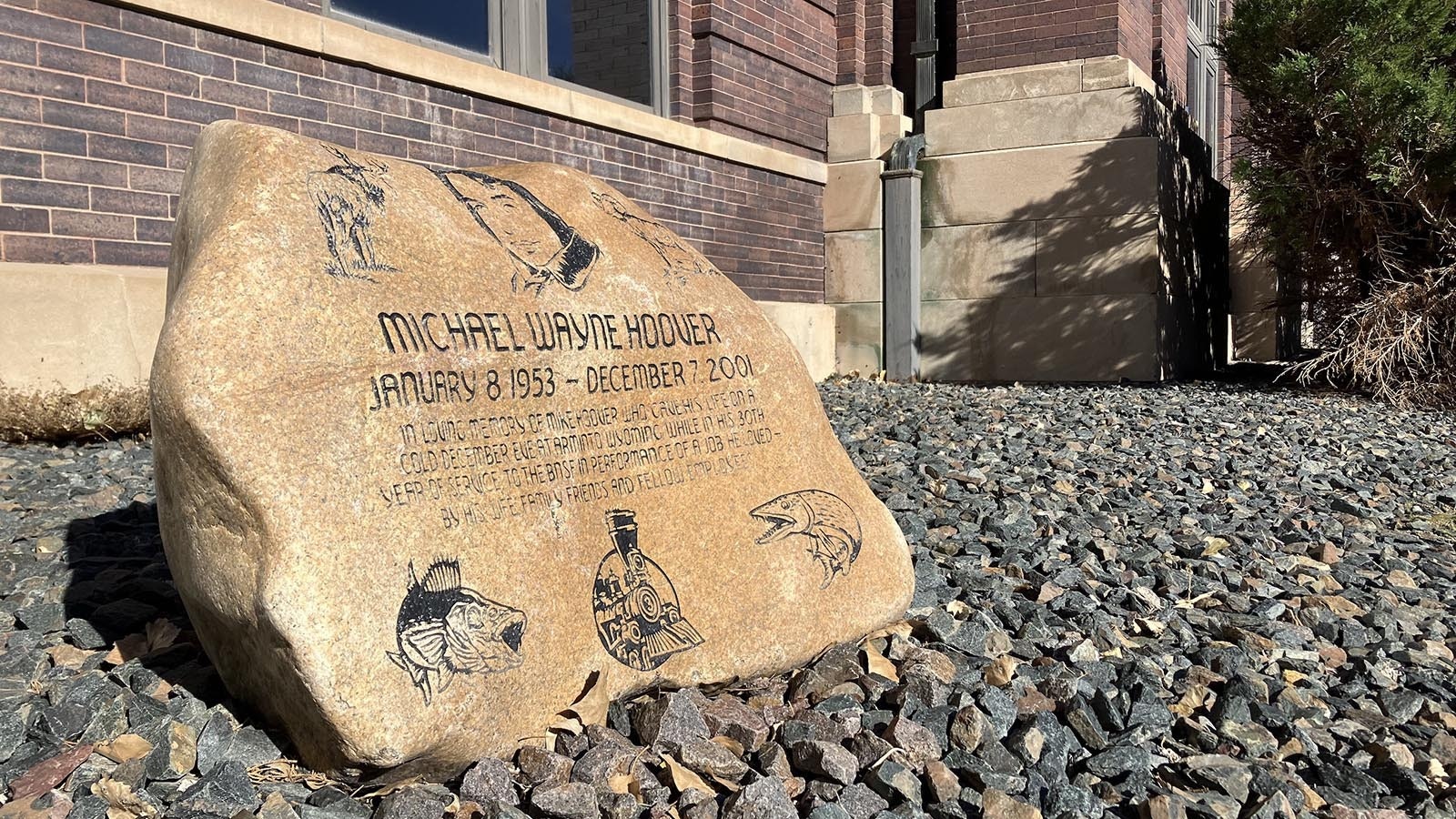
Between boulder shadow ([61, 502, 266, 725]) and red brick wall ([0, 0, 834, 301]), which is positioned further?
red brick wall ([0, 0, 834, 301])

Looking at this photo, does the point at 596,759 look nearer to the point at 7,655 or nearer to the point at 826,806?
the point at 826,806

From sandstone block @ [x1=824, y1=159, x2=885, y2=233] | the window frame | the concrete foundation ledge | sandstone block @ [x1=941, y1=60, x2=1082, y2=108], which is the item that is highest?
the window frame

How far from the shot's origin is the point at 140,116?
487cm

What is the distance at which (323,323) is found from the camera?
6.95ft

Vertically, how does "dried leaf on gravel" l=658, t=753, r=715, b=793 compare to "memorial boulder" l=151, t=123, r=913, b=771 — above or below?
below

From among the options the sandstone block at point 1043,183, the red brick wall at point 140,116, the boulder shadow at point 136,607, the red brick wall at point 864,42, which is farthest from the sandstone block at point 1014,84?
the boulder shadow at point 136,607

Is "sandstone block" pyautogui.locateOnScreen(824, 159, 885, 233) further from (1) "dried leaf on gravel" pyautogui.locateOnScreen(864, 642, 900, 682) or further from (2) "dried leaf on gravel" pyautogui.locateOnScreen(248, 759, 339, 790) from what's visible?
(2) "dried leaf on gravel" pyautogui.locateOnScreen(248, 759, 339, 790)

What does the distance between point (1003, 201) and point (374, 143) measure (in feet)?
19.4

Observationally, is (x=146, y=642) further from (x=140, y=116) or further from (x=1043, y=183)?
(x=1043, y=183)

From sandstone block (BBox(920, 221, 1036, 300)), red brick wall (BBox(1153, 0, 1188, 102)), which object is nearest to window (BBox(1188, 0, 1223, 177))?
red brick wall (BBox(1153, 0, 1188, 102))

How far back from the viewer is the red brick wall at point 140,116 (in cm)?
448

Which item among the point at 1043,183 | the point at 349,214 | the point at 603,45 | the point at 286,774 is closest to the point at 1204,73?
the point at 1043,183

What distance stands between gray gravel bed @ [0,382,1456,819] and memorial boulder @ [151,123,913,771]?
13 centimetres

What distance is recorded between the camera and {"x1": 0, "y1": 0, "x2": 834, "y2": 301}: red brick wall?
4.48m
